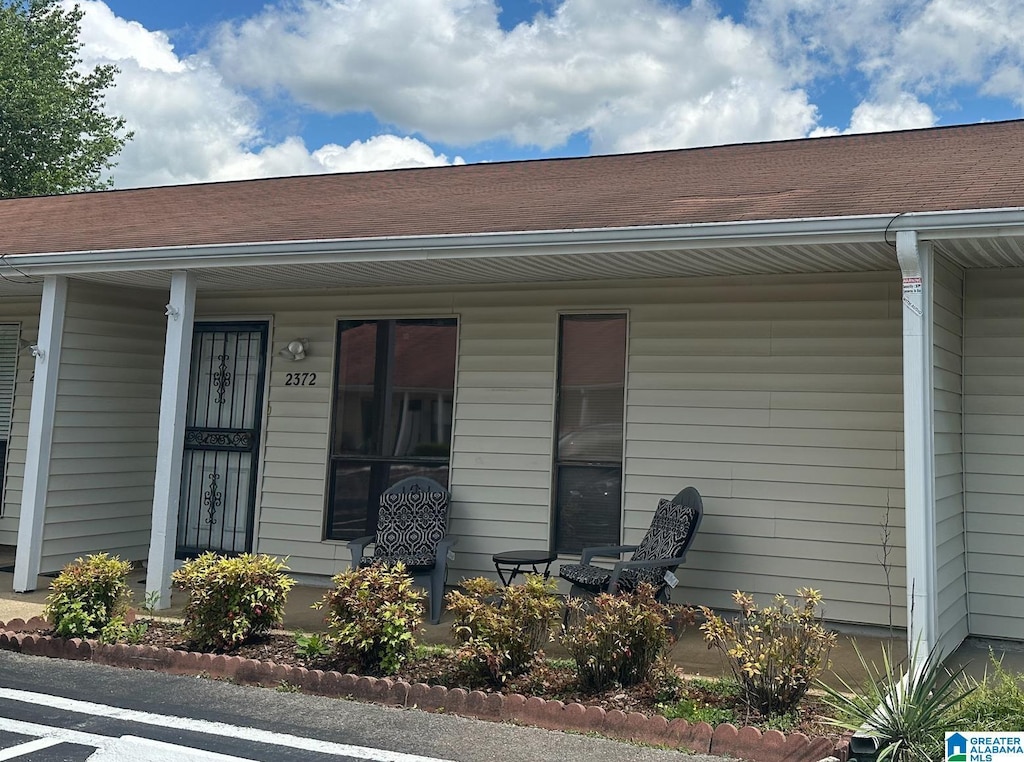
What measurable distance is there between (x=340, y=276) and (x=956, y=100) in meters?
11.8

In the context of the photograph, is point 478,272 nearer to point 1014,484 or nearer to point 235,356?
point 235,356

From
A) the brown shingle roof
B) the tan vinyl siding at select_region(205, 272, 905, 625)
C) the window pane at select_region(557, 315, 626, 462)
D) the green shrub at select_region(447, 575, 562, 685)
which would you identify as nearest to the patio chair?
the tan vinyl siding at select_region(205, 272, 905, 625)

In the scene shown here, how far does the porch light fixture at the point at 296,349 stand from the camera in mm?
7328

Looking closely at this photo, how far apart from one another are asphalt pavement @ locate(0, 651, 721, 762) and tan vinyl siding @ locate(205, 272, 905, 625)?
2.60 m

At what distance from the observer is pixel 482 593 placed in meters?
4.48

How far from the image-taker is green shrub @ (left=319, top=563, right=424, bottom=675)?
4422mm

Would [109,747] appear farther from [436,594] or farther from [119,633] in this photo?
[436,594]

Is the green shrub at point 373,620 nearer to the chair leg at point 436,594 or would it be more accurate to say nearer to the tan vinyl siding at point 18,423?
the chair leg at point 436,594

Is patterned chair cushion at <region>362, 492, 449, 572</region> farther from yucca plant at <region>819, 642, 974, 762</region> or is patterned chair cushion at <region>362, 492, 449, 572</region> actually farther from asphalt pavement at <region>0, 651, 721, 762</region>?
yucca plant at <region>819, 642, 974, 762</region>

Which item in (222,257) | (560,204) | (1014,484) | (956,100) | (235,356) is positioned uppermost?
(956,100)

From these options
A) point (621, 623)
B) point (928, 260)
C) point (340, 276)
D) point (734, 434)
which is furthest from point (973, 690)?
point (340, 276)

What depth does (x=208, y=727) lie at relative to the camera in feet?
12.7

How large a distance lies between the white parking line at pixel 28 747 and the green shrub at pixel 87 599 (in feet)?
4.62

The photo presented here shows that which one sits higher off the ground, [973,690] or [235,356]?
[235,356]
